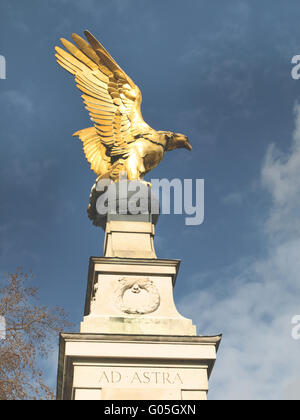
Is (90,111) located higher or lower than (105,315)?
higher

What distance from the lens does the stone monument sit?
13422 mm

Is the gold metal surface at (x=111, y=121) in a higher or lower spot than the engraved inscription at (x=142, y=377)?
higher

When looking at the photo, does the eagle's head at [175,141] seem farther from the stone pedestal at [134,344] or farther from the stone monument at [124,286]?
the stone pedestal at [134,344]

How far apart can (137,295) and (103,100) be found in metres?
7.17

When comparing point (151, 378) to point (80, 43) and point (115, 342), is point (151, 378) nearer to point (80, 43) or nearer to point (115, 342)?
point (115, 342)

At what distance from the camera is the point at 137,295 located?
49.4 feet

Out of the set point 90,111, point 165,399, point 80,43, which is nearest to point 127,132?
point 90,111

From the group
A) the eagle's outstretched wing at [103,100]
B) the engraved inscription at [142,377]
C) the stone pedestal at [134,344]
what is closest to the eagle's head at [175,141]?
the eagle's outstretched wing at [103,100]

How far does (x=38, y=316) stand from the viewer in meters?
20.2

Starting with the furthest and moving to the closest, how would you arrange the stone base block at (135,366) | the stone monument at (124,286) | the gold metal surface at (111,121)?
the gold metal surface at (111,121) < the stone monument at (124,286) < the stone base block at (135,366)

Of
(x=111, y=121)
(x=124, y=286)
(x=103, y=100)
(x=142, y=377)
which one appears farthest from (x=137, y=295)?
(x=103, y=100)

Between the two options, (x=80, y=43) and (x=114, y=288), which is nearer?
(x=114, y=288)

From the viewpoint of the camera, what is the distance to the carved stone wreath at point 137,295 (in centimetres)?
1475
